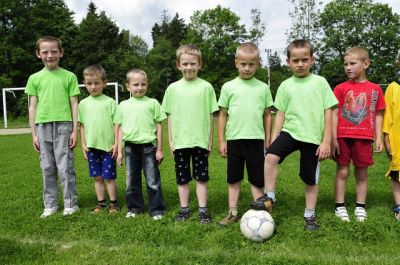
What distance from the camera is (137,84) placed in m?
5.08

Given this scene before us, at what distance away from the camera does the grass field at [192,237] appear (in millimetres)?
3766

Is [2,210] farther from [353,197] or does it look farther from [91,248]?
[353,197]

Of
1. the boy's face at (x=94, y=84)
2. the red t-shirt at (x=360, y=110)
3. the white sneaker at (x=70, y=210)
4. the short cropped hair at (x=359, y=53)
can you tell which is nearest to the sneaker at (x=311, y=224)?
the red t-shirt at (x=360, y=110)

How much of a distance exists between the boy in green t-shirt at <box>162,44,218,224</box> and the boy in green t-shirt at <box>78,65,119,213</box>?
2.88 feet

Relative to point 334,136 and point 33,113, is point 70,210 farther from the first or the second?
point 334,136

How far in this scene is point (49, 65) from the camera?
5238 mm

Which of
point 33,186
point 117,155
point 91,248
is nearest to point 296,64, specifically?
point 117,155

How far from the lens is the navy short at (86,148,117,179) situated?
526 cm

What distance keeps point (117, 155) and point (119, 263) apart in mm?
1813

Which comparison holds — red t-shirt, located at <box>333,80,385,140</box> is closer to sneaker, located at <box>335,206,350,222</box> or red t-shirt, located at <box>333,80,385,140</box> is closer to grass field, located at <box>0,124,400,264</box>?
sneaker, located at <box>335,206,350,222</box>

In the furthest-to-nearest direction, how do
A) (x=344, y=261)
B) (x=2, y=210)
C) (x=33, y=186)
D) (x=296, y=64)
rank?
(x=33, y=186) → (x=2, y=210) → (x=296, y=64) → (x=344, y=261)

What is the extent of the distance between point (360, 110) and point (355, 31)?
152ft

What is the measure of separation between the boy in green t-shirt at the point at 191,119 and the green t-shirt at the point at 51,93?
4.44 ft

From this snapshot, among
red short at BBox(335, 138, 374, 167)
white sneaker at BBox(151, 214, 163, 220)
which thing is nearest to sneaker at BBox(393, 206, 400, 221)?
red short at BBox(335, 138, 374, 167)
